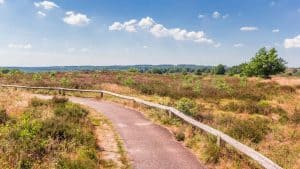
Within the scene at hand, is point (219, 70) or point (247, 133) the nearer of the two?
point (247, 133)

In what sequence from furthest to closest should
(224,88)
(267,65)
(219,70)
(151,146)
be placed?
1. (219,70)
2. (267,65)
3. (224,88)
4. (151,146)

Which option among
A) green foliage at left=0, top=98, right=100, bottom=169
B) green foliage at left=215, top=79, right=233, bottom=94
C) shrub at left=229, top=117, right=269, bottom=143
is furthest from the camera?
green foliage at left=215, top=79, right=233, bottom=94

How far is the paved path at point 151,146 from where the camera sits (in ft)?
30.9

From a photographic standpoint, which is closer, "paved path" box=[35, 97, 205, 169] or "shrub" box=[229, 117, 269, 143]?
"paved path" box=[35, 97, 205, 169]

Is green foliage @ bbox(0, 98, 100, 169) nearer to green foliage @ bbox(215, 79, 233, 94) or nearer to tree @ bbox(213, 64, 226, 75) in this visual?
green foliage @ bbox(215, 79, 233, 94)

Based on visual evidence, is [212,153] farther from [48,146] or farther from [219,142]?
[48,146]

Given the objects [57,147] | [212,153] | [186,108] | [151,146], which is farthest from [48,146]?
[186,108]

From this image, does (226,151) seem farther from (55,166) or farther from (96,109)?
(96,109)

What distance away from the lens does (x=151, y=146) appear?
1142 centimetres

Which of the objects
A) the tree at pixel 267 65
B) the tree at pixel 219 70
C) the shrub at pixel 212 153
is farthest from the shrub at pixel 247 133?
the tree at pixel 219 70

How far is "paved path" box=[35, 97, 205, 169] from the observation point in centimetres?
943

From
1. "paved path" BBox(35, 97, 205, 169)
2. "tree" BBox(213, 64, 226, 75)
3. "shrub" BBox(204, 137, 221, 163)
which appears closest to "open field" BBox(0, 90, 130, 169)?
"paved path" BBox(35, 97, 205, 169)

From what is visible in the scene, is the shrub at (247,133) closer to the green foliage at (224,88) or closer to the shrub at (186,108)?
the shrub at (186,108)

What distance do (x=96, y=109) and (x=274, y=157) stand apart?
12.6 metres
